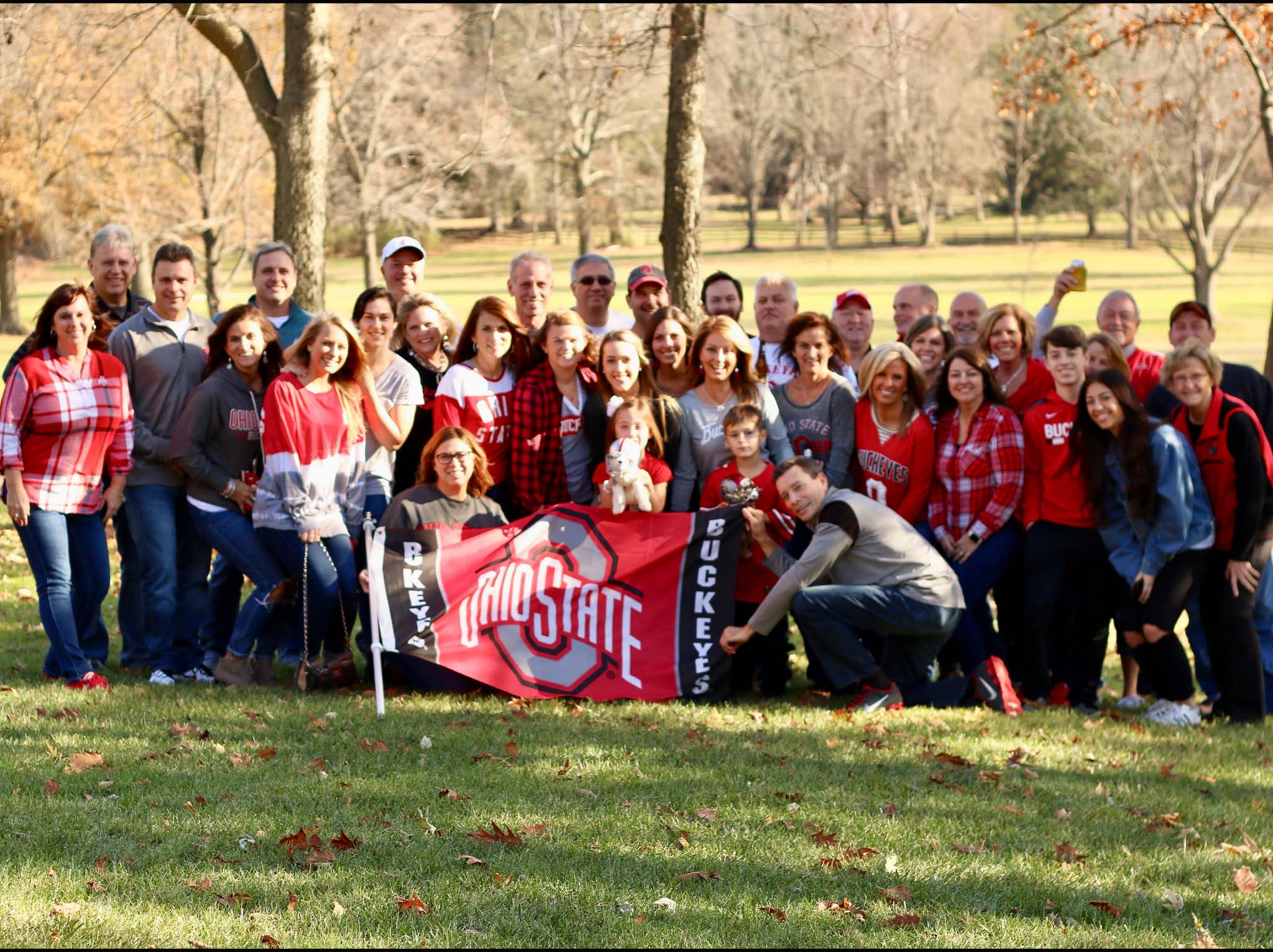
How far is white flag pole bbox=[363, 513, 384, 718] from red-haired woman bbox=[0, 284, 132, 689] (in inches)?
63.4

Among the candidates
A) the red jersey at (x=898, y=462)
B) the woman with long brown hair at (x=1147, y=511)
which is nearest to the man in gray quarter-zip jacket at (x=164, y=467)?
the red jersey at (x=898, y=462)

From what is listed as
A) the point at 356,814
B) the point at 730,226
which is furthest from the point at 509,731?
the point at 730,226

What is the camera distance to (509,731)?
697 centimetres

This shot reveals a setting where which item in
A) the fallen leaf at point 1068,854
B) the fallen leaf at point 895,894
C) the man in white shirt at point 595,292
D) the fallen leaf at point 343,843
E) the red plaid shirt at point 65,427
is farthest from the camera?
the man in white shirt at point 595,292

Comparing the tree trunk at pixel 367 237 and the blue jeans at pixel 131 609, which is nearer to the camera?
the blue jeans at pixel 131 609

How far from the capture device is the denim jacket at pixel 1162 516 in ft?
25.3

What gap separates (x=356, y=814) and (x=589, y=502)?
10.2 feet

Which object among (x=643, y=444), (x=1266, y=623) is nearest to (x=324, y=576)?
(x=643, y=444)

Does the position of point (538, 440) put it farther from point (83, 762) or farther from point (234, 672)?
point (83, 762)

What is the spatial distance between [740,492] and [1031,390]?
2.24m

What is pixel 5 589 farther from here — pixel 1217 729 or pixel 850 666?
pixel 1217 729

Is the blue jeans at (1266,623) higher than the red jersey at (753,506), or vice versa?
the red jersey at (753,506)

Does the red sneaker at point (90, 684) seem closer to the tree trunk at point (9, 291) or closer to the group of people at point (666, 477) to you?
the group of people at point (666, 477)

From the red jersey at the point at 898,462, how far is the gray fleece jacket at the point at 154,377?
425cm
